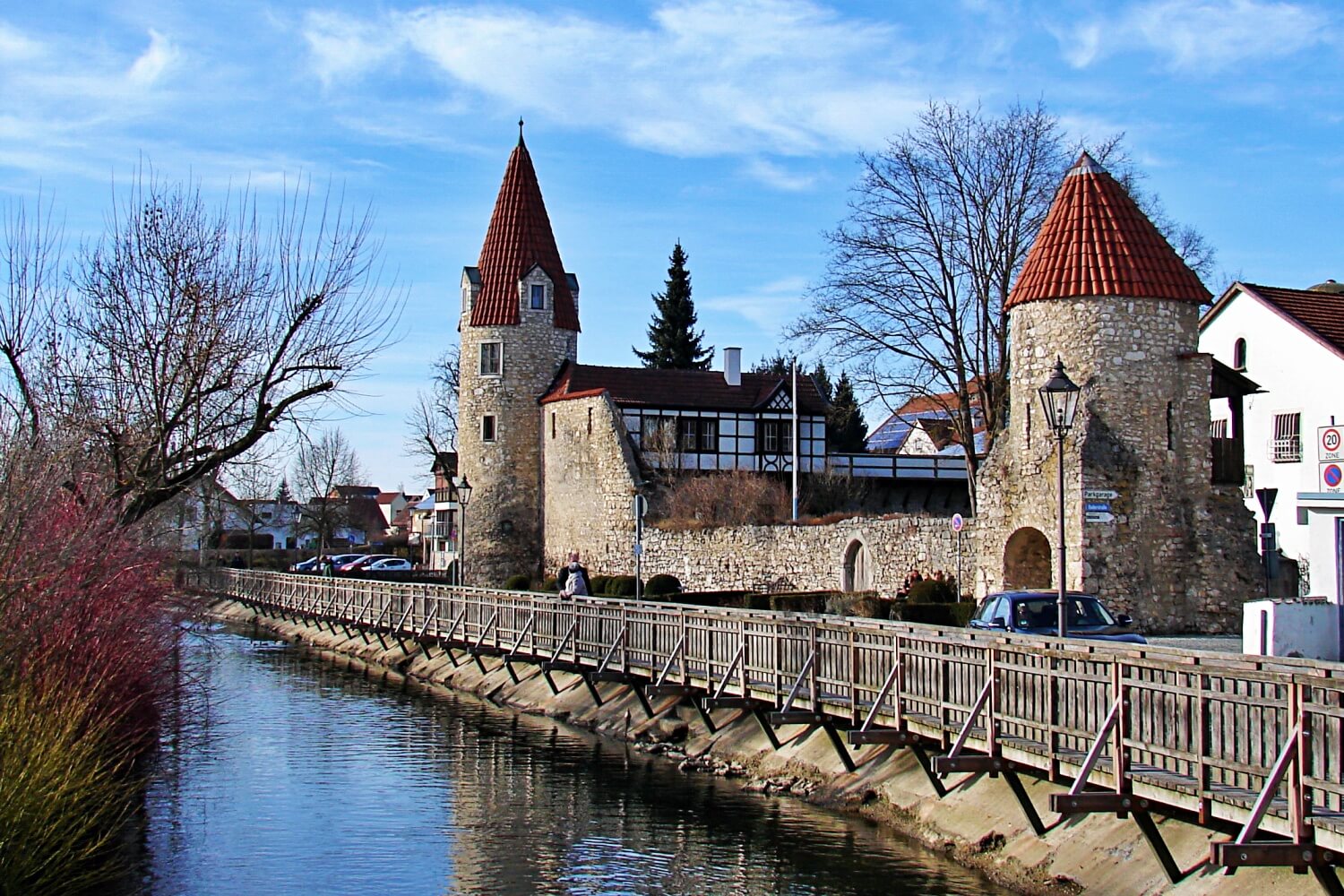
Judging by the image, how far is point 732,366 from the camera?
2226 inches

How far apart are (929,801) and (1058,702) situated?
2.92 meters

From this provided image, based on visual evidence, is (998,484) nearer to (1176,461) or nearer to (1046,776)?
(1176,461)

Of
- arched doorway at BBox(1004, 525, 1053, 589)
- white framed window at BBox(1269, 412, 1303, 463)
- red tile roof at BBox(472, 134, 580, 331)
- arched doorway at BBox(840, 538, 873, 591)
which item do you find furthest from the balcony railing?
red tile roof at BBox(472, 134, 580, 331)

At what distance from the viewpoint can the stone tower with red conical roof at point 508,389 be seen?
54.5 m

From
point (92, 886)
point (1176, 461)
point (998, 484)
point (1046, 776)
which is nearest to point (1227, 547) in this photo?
point (1176, 461)

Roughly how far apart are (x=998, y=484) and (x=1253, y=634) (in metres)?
13.1

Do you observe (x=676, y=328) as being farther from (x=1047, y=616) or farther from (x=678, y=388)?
(x=1047, y=616)

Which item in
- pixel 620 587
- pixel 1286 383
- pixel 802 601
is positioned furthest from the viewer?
pixel 1286 383

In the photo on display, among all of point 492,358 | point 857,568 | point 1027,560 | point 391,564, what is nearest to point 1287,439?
point 857,568

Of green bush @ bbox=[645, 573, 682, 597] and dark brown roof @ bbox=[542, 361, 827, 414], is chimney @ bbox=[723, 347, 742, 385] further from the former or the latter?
green bush @ bbox=[645, 573, 682, 597]

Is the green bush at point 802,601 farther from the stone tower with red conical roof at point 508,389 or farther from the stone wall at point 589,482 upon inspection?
the stone tower with red conical roof at point 508,389

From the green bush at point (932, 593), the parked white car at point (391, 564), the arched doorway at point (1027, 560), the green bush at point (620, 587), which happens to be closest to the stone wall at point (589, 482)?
the green bush at point (620, 587)

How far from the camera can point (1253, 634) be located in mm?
14969

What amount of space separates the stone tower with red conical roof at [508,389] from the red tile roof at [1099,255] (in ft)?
97.5
